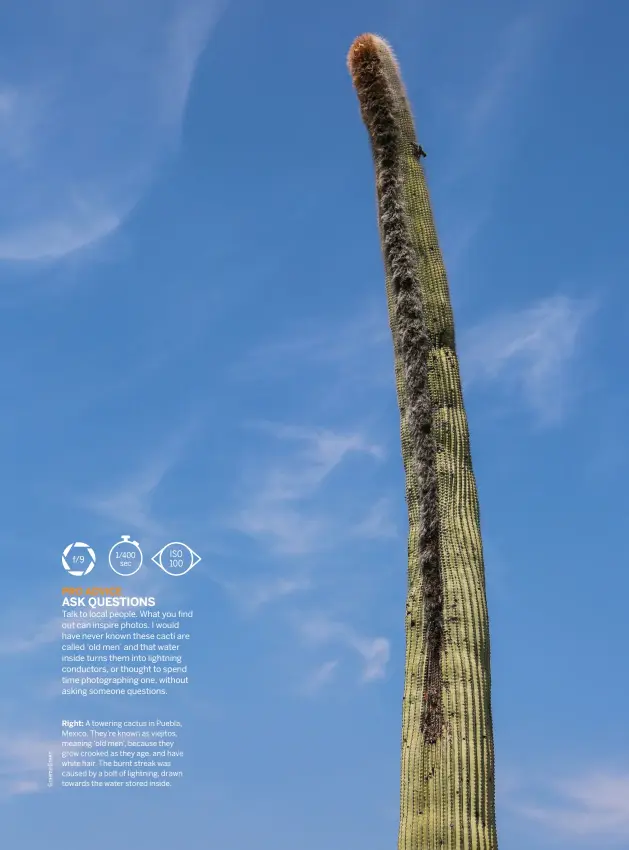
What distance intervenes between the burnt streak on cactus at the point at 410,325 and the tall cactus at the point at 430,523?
0.03ft

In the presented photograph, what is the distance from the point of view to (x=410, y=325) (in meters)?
9.81

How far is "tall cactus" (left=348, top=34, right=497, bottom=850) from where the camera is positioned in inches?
305

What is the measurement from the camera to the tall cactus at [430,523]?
7734 mm

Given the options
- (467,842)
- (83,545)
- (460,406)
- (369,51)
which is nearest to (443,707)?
(467,842)

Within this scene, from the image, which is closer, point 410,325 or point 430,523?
point 430,523

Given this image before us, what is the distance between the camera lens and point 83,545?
16.1 m

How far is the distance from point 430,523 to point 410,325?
2.04 m

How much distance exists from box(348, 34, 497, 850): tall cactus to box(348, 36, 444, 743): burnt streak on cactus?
1 centimetres

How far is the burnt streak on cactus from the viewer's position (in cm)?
850

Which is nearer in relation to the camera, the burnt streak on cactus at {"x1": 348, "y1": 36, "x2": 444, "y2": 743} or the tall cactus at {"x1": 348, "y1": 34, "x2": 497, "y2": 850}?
the tall cactus at {"x1": 348, "y1": 34, "x2": 497, "y2": 850}

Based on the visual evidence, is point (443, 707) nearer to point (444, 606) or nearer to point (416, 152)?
point (444, 606)

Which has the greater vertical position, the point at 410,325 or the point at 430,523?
the point at 410,325

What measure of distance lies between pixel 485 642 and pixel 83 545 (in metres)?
9.24

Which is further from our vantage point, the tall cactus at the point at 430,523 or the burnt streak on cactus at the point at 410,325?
the burnt streak on cactus at the point at 410,325
